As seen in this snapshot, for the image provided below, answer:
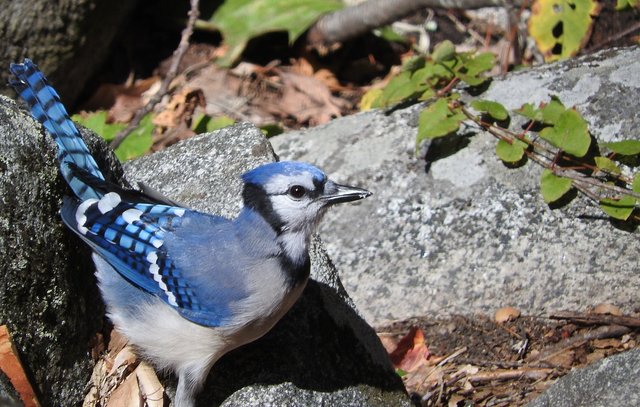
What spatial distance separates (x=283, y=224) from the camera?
3.09 m

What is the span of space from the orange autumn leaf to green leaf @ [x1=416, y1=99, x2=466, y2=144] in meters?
0.91

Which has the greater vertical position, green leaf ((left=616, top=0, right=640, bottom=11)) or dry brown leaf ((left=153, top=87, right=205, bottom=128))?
green leaf ((left=616, top=0, right=640, bottom=11))

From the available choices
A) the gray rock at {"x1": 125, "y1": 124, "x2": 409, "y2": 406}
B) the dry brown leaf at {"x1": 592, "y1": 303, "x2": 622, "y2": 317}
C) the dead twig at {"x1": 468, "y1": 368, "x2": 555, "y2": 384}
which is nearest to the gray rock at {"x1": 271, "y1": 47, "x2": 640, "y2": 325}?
the dry brown leaf at {"x1": 592, "y1": 303, "x2": 622, "y2": 317}

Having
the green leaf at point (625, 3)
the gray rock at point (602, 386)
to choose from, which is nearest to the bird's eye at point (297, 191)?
the gray rock at point (602, 386)

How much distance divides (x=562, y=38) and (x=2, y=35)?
3.33 metres

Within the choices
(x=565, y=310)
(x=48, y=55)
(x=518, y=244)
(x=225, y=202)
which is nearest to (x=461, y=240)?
(x=518, y=244)

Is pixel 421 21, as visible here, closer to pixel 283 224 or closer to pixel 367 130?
pixel 367 130

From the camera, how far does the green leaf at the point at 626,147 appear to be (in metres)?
4.00

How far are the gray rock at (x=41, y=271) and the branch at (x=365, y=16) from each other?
3.48m

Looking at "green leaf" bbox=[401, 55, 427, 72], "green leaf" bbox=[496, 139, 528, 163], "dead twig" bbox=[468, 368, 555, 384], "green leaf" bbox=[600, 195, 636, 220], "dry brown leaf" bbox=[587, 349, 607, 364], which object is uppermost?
"green leaf" bbox=[401, 55, 427, 72]

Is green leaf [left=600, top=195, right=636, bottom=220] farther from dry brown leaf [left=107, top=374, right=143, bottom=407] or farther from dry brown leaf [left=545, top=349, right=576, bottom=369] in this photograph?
dry brown leaf [left=107, top=374, right=143, bottom=407]

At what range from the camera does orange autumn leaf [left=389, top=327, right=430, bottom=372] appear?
403cm

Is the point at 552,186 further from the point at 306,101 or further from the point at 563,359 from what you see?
the point at 306,101

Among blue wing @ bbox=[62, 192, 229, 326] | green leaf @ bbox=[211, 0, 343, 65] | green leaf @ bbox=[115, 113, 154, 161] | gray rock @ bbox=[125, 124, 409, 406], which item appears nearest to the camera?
blue wing @ bbox=[62, 192, 229, 326]
